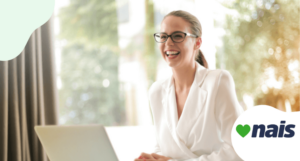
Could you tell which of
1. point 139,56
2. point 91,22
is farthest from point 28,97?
point 139,56

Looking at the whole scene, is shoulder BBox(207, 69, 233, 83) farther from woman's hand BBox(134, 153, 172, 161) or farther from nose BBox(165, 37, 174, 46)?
woman's hand BBox(134, 153, 172, 161)

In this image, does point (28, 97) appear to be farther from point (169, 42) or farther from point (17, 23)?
point (169, 42)

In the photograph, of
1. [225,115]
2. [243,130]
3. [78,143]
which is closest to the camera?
[78,143]

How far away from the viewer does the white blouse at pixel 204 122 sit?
49.4 inches

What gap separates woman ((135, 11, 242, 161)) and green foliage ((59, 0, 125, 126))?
1.03 m

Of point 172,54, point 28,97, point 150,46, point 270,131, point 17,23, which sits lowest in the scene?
point 270,131

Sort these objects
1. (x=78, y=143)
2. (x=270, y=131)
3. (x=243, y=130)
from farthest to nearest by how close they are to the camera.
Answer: (x=270, y=131)
(x=243, y=130)
(x=78, y=143)

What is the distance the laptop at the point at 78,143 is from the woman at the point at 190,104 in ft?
1.35

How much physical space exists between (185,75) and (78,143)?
73cm

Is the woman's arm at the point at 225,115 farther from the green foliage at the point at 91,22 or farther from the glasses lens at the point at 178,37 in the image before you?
the green foliage at the point at 91,22

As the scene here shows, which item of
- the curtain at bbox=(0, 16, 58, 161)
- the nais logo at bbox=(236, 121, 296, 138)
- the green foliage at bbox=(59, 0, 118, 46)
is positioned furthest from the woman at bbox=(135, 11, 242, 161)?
the green foliage at bbox=(59, 0, 118, 46)

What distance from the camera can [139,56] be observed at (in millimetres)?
2559

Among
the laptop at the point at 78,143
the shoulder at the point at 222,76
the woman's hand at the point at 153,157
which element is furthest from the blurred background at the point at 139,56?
the laptop at the point at 78,143

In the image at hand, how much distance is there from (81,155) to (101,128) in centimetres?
12
